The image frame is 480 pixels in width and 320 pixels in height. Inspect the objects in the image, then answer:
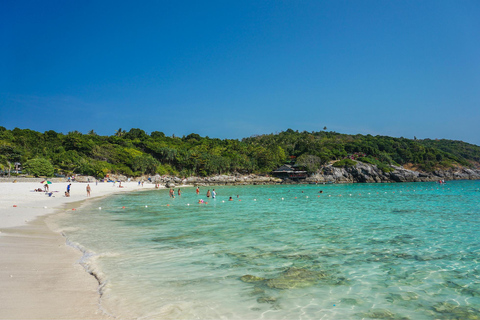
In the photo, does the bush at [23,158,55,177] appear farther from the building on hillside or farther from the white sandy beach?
the building on hillside

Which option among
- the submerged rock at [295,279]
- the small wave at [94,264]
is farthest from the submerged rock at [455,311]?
the small wave at [94,264]

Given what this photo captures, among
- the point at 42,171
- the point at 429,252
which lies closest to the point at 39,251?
the point at 429,252

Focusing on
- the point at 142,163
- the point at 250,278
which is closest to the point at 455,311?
the point at 250,278

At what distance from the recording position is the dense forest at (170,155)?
2608 inches

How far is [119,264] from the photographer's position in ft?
25.6

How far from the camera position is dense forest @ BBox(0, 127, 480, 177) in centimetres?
6625

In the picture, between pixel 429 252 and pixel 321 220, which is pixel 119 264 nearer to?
pixel 429 252

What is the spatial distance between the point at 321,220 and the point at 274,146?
3686 inches

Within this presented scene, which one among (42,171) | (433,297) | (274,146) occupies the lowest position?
(433,297)

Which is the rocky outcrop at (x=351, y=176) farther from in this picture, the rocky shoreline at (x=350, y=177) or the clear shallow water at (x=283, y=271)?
the clear shallow water at (x=283, y=271)

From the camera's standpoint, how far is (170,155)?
88312mm

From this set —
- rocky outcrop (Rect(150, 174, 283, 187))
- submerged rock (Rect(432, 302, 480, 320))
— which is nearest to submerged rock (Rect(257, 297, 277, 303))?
submerged rock (Rect(432, 302, 480, 320))

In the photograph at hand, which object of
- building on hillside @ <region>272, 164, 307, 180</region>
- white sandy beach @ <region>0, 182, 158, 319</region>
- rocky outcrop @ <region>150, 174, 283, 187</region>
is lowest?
white sandy beach @ <region>0, 182, 158, 319</region>

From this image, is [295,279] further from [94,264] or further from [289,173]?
[289,173]
